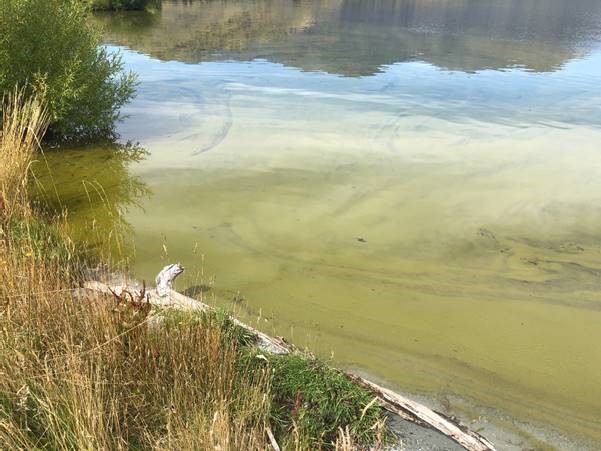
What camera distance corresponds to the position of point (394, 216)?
27.1ft

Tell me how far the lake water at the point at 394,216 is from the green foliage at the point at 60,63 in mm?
907

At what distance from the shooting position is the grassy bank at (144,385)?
9.04 feet

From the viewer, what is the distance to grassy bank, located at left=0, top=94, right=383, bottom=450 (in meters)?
2.75

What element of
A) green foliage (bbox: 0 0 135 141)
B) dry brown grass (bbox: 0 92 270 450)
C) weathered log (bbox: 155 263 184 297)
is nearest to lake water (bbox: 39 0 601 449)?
weathered log (bbox: 155 263 184 297)

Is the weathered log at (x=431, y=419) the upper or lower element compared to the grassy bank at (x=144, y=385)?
lower

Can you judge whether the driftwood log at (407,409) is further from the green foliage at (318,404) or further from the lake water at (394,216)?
the lake water at (394,216)

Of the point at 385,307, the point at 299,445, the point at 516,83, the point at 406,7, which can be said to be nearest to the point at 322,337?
the point at 385,307

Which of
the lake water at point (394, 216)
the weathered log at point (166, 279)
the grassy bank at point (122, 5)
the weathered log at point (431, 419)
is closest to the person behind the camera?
the weathered log at point (431, 419)

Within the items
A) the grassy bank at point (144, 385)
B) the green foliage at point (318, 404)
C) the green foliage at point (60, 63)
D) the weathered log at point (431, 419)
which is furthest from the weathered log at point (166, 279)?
the green foliage at point (60, 63)

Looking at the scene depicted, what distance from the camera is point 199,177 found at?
950 centimetres

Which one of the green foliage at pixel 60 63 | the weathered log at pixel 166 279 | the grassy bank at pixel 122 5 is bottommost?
the weathered log at pixel 166 279

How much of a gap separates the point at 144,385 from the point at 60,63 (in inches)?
331

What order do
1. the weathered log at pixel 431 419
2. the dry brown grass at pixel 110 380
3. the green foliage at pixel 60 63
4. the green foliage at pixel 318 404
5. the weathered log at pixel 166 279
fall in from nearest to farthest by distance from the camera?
the dry brown grass at pixel 110 380, the green foliage at pixel 318 404, the weathered log at pixel 431 419, the weathered log at pixel 166 279, the green foliage at pixel 60 63

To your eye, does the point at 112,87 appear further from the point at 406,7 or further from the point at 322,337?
the point at 406,7
